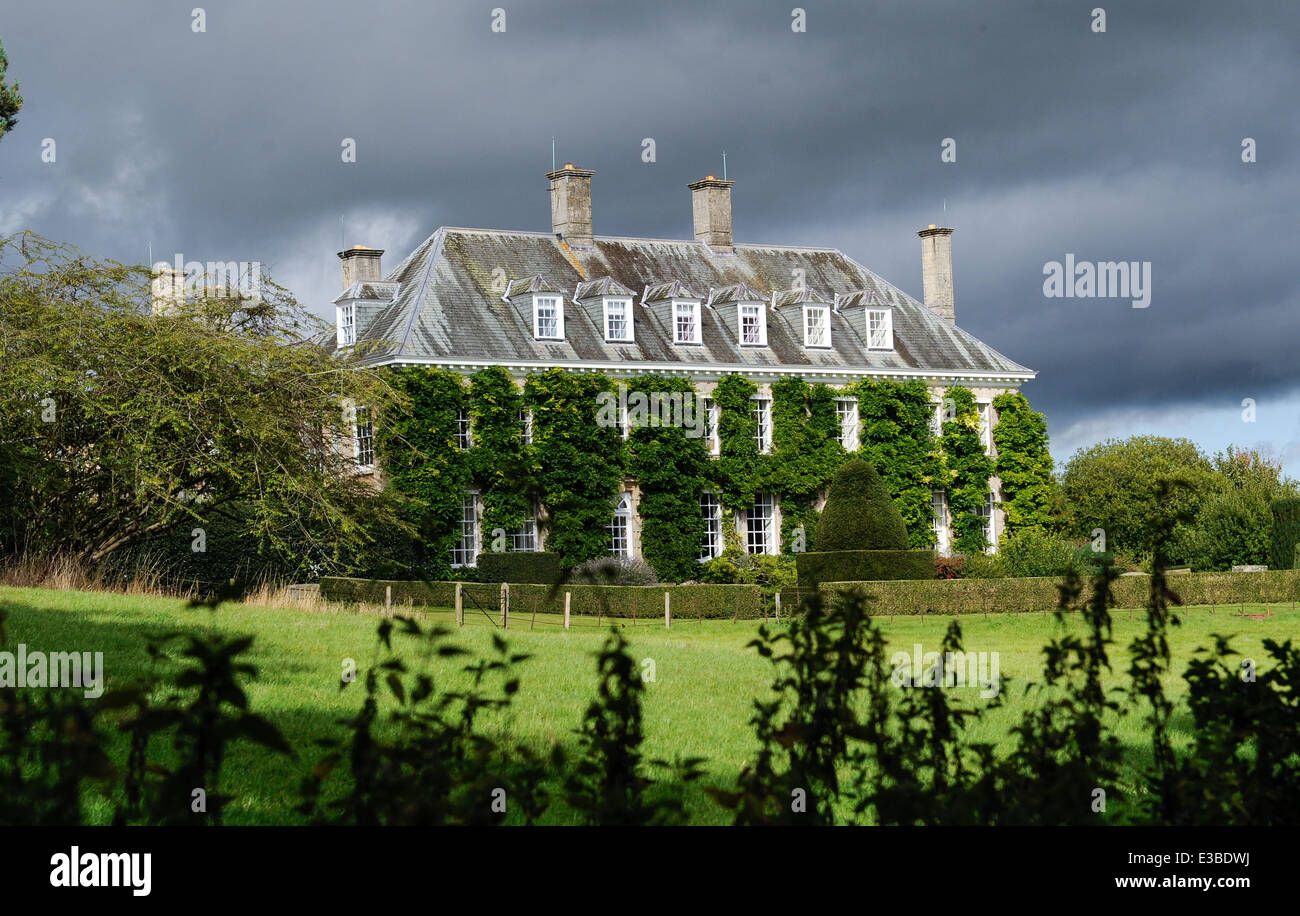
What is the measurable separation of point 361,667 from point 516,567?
68.9ft

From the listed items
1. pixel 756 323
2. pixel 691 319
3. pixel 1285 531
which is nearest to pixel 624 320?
pixel 691 319

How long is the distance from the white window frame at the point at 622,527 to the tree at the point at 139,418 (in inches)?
509

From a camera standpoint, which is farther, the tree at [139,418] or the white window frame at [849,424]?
the white window frame at [849,424]

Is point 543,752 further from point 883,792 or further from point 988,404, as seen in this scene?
point 988,404

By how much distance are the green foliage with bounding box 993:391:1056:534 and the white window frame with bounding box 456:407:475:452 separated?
1739cm

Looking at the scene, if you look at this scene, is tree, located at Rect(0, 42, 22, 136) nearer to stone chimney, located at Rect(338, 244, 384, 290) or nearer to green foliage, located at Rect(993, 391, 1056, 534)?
stone chimney, located at Rect(338, 244, 384, 290)

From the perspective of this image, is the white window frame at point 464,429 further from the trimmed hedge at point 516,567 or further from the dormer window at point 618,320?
the dormer window at point 618,320

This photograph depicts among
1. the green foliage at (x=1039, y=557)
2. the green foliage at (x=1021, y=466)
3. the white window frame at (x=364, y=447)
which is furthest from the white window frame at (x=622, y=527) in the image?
the green foliage at (x=1021, y=466)

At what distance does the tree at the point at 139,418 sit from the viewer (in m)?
22.2

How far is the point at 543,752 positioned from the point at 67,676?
4358 millimetres

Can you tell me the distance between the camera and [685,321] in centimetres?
3938

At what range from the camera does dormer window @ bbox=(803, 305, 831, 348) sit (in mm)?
41031

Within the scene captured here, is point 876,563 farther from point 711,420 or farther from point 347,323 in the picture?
point 347,323

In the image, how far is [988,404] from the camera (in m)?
43.2
